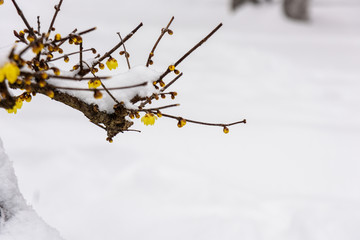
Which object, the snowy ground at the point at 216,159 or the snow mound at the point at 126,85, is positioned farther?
the snowy ground at the point at 216,159

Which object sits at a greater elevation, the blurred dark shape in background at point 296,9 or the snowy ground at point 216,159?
the blurred dark shape in background at point 296,9

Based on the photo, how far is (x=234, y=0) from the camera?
10305mm

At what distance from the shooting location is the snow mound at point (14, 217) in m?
1.37

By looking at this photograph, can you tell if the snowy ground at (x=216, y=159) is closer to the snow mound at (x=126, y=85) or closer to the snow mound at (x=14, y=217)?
the snow mound at (x=14, y=217)

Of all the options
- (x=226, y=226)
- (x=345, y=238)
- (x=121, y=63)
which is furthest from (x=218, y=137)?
(x=121, y=63)

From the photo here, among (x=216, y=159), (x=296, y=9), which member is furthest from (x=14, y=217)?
(x=296, y=9)

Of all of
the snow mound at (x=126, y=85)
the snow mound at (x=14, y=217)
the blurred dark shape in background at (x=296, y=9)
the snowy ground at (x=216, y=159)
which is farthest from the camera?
the blurred dark shape in background at (x=296, y=9)

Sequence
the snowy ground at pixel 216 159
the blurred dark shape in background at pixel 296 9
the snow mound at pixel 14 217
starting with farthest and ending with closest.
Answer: the blurred dark shape in background at pixel 296 9
the snowy ground at pixel 216 159
the snow mound at pixel 14 217

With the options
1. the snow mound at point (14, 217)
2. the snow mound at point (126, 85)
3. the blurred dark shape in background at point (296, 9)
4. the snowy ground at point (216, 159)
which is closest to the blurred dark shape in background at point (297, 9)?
the blurred dark shape in background at point (296, 9)

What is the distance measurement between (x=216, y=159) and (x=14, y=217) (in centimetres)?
231

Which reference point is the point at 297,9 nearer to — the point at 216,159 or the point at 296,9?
the point at 296,9

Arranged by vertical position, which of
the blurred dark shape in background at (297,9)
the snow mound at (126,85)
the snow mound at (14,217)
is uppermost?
the blurred dark shape in background at (297,9)

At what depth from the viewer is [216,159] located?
11.5 feet

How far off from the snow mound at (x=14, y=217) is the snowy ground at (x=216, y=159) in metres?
0.85
